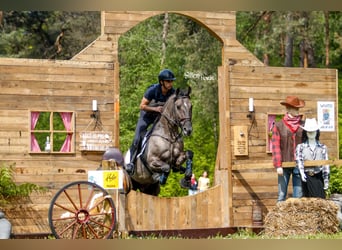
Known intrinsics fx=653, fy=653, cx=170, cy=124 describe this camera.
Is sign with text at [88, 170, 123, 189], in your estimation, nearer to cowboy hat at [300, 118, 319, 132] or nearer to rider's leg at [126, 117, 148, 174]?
rider's leg at [126, 117, 148, 174]

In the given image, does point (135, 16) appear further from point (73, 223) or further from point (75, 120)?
point (73, 223)

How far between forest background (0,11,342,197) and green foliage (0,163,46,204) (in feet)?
20.9

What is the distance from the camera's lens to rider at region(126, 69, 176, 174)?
22.9 feet

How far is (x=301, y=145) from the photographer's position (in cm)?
717

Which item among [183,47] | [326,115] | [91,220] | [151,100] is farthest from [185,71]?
[91,220]

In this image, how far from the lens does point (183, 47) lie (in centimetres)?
1694

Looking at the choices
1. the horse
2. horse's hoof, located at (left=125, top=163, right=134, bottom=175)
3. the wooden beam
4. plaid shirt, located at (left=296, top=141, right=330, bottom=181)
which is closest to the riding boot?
the horse

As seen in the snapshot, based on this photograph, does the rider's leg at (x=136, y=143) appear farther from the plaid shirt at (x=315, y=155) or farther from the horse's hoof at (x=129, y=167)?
the plaid shirt at (x=315, y=155)

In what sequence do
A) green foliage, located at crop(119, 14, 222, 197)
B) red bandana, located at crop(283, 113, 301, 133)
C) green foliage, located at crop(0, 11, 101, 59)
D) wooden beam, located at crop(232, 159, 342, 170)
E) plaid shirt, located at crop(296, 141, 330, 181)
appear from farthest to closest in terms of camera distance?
green foliage, located at crop(0, 11, 101, 59)
green foliage, located at crop(119, 14, 222, 197)
red bandana, located at crop(283, 113, 301, 133)
plaid shirt, located at crop(296, 141, 330, 181)
wooden beam, located at crop(232, 159, 342, 170)

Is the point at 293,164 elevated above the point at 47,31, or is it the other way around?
the point at 47,31

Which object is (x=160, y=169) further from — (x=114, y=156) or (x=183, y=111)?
(x=183, y=111)

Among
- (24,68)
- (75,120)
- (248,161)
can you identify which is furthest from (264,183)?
(24,68)

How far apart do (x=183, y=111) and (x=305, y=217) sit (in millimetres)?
1701

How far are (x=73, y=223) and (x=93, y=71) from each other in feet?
9.38
